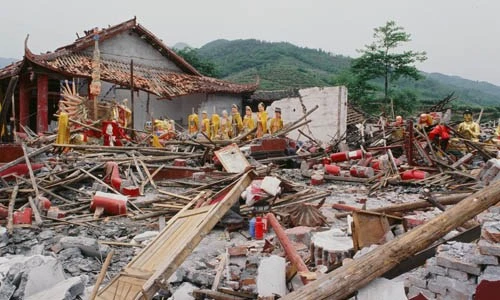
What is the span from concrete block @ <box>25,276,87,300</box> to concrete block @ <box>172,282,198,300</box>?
34.2 inches

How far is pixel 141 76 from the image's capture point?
74.5ft

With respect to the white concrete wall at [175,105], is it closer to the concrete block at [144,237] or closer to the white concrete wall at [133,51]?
the white concrete wall at [133,51]

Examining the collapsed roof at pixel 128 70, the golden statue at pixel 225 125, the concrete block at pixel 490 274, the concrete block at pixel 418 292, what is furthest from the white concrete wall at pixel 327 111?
the concrete block at pixel 490 274

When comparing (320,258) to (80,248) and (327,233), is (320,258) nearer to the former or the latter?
(327,233)

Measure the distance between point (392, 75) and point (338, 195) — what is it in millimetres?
24402

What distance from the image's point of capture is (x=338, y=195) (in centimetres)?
916

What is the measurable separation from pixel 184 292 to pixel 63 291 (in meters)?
1.07

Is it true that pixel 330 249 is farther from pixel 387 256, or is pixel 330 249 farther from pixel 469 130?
pixel 469 130

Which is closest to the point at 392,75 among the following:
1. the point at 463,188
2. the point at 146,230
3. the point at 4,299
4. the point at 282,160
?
the point at 282,160

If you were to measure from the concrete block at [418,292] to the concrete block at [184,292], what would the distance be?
1925 millimetres

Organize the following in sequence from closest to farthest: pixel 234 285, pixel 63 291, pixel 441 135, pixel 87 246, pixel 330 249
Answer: pixel 63 291
pixel 234 285
pixel 330 249
pixel 87 246
pixel 441 135

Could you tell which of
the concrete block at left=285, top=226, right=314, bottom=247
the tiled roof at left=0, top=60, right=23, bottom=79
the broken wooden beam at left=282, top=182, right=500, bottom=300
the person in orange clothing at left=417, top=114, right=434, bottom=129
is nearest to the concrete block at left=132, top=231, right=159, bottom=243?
the concrete block at left=285, top=226, right=314, bottom=247

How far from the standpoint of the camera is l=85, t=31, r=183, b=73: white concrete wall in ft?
76.4

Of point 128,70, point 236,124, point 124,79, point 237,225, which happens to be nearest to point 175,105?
point 128,70
